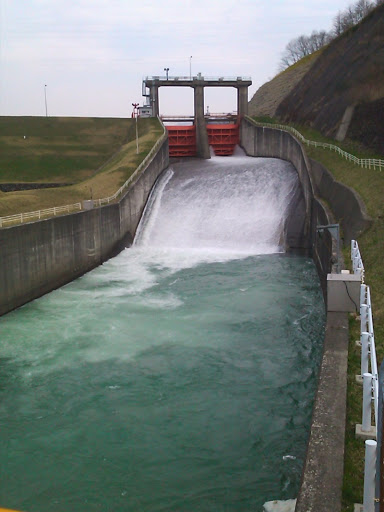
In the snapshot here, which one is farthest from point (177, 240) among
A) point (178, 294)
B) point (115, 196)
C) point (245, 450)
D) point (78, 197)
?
point (245, 450)

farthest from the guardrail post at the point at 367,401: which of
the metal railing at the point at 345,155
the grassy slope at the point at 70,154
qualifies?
the grassy slope at the point at 70,154

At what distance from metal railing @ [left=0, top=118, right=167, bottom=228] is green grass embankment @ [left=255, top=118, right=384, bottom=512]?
1066 centimetres

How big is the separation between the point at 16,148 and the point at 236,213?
74.2 ft

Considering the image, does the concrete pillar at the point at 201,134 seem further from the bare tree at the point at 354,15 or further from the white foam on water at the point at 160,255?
the bare tree at the point at 354,15

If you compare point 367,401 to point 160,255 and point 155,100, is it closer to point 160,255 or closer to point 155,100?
point 160,255

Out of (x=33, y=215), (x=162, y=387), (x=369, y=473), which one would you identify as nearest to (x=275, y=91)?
A: (x=33, y=215)

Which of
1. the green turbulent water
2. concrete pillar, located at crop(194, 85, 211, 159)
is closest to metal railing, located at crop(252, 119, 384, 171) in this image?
concrete pillar, located at crop(194, 85, 211, 159)

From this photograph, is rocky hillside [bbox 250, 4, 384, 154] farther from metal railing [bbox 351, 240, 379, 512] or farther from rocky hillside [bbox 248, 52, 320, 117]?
metal railing [bbox 351, 240, 379, 512]

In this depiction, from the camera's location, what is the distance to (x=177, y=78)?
151 feet

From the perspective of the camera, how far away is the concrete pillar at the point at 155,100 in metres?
46.9

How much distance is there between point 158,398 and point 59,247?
37.1 ft

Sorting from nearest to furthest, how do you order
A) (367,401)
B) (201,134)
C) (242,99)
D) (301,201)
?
1. (367,401)
2. (301,201)
3. (201,134)
4. (242,99)

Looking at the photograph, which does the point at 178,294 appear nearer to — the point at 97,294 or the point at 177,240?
the point at 97,294

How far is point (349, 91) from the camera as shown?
3491 centimetres
